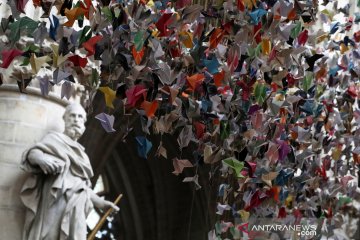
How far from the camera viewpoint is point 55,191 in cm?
Result: 1301

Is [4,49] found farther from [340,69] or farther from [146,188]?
[146,188]

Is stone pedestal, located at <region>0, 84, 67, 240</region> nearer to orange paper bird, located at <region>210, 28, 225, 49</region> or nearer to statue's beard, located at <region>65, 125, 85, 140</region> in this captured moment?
statue's beard, located at <region>65, 125, 85, 140</region>

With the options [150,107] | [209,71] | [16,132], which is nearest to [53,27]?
[150,107]

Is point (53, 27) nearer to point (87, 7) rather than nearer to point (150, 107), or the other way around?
point (87, 7)

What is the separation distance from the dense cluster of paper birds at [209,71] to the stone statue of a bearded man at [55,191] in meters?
1.67

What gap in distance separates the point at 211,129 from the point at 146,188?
10.9 meters

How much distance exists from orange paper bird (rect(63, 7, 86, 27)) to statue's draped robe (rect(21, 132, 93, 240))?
4074 millimetres

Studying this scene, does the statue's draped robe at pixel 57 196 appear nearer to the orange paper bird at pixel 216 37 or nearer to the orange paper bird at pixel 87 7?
the orange paper bird at pixel 216 37

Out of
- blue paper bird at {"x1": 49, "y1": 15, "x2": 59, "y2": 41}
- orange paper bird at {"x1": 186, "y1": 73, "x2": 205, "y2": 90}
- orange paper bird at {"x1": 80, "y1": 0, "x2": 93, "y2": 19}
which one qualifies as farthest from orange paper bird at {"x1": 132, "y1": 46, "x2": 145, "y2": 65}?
blue paper bird at {"x1": 49, "y1": 15, "x2": 59, "y2": 41}

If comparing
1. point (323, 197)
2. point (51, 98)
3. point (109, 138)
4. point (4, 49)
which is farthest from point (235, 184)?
point (109, 138)

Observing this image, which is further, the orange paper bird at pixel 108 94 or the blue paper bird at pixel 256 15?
the blue paper bird at pixel 256 15

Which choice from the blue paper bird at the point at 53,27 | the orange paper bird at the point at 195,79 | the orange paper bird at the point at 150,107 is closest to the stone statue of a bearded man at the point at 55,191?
the orange paper bird at the point at 195,79

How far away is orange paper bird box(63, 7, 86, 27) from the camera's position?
9.11m

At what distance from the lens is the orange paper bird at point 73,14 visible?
9109mm
